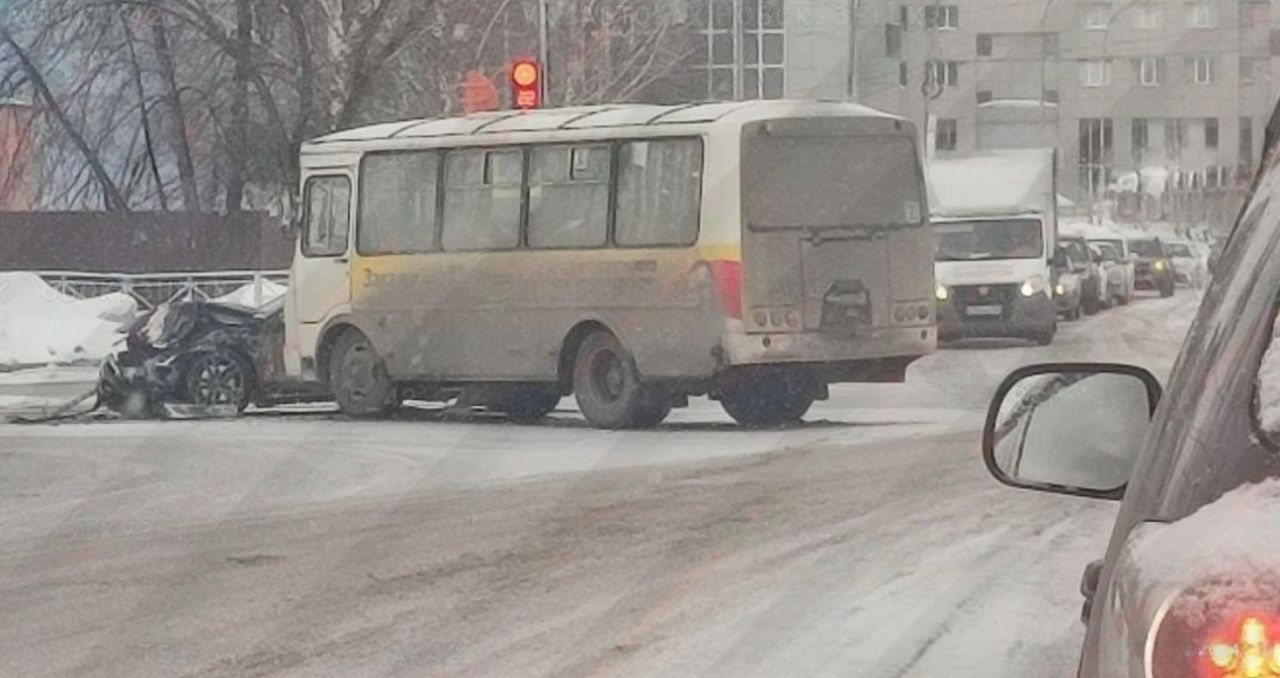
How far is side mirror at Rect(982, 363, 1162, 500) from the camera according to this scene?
2.78m

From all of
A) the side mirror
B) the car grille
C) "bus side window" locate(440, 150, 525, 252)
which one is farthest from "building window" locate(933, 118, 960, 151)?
the side mirror

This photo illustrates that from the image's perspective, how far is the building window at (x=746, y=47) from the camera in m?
15.3

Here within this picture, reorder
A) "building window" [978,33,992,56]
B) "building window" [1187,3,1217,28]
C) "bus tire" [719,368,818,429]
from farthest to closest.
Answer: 1. "bus tire" [719,368,818,429]
2. "building window" [978,33,992,56]
3. "building window" [1187,3,1217,28]

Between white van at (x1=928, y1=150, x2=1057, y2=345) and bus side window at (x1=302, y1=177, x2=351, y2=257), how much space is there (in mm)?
4079

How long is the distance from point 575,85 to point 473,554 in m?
6.92

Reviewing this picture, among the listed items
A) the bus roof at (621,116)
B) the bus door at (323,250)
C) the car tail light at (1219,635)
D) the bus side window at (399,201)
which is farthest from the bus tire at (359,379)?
the car tail light at (1219,635)

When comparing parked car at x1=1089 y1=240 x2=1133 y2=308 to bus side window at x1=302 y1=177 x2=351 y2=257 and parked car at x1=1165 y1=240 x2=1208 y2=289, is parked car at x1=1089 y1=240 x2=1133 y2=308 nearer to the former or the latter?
parked car at x1=1165 y1=240 x2=1208 y2=289

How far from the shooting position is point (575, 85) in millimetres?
15836

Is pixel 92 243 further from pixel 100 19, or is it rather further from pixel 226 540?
pixel 226 540

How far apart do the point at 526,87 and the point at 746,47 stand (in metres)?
1.98

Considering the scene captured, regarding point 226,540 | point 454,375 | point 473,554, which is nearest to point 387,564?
point 473,554

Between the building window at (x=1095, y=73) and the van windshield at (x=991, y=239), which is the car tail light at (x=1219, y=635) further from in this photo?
the van windshield at (x=991, y=239)

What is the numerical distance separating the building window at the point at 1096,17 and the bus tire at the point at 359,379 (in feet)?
17.3

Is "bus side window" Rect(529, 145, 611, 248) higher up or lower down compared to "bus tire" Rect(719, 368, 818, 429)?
higher up
